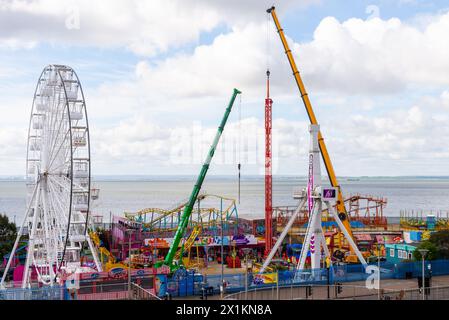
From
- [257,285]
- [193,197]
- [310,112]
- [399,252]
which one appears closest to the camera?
[257,285]

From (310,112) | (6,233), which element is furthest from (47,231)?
(310,112)

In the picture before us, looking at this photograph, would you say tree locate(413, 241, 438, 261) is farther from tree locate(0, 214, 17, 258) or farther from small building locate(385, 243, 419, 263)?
tree locate(0, 214, 17, 258)

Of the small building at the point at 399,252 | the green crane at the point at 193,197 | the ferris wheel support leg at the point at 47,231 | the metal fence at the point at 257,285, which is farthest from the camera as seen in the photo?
the small building at the point at 399,252

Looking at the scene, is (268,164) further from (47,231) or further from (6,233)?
(6,233)

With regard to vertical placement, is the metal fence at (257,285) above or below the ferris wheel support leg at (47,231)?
below

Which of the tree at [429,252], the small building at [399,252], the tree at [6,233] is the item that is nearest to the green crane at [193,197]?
the tree at [6,233]

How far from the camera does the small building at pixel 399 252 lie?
3825 centimetres

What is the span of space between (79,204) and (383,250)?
85.2 feet

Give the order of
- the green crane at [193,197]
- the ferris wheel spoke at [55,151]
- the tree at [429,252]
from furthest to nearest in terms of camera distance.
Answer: the green crane at [193,197]
the tree at [429,252]
the ferris wheel spoke at [55,151]

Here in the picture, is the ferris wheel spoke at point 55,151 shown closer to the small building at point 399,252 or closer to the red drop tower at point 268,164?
the red drop tower at point 268,164

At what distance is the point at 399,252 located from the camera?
3956 centimetres

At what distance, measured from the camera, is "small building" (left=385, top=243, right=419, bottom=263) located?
3825 centimetres
